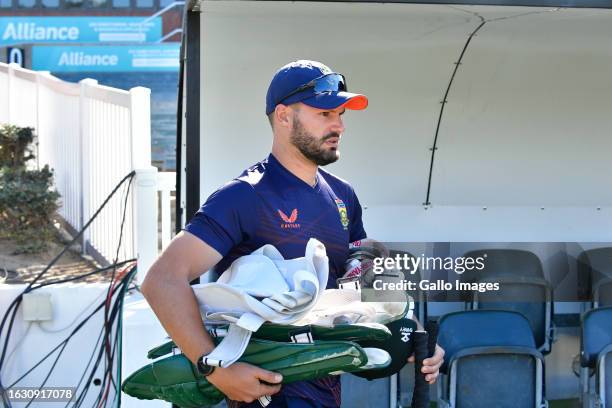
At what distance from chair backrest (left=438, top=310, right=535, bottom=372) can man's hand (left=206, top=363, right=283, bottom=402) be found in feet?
7.32

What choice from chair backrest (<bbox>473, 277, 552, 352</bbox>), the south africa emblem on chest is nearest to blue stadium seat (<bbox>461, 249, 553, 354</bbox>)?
chair backrest (<bbox>473, 277, 552, 352</bbox>)

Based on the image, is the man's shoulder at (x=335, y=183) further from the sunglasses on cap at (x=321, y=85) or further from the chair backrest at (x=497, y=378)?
the chair backrest at (x=497, y=378)

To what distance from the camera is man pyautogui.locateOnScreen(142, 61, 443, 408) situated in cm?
230

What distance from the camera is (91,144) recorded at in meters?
7.82

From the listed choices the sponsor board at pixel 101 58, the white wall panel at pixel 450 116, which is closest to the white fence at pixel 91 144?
the white wall panel at pixel 450 116

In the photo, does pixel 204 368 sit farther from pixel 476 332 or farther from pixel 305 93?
pixel 476 332

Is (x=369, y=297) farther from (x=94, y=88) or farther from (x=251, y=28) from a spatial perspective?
(x=94, y=88)

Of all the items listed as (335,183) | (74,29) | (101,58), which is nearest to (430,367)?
(335,183)

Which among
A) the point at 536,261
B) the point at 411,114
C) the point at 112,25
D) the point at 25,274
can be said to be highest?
the point at 112,25

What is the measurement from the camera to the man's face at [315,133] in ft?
8.39

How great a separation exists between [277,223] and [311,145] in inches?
9.5

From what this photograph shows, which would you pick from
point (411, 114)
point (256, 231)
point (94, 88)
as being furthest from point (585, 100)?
point (94, 88)

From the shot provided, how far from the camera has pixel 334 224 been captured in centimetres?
263

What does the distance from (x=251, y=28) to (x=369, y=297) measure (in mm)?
2420
